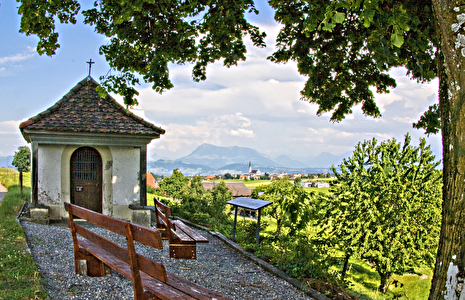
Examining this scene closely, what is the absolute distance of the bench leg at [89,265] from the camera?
5.18m

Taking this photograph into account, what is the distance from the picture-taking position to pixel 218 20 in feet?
23.7

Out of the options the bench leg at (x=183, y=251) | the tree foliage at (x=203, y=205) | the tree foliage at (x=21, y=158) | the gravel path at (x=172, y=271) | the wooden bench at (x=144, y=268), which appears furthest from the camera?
the tree foliage at (x=21, y=158)

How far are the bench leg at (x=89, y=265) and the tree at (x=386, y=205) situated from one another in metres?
8.36

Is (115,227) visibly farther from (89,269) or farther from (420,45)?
(420,45)

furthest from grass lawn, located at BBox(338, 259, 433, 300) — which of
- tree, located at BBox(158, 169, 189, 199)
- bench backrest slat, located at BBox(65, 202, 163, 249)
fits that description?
tree, located at BBox(158, 169, 189, 199)

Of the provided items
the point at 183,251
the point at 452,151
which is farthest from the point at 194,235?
the point at 452,151

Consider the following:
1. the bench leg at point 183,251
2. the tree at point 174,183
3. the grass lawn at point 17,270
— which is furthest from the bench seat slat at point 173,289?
the tree at point 174,183

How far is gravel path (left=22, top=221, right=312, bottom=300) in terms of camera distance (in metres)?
4.71

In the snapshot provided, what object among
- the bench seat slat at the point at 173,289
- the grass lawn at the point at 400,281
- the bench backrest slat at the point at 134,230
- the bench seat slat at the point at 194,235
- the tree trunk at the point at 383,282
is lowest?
the grass lawn at the point at 400,281

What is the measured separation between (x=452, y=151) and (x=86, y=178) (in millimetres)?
10554

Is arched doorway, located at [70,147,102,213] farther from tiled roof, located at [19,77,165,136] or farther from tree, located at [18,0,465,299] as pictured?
tree, located at [18,0,465,299]

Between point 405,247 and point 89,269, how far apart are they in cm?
1077

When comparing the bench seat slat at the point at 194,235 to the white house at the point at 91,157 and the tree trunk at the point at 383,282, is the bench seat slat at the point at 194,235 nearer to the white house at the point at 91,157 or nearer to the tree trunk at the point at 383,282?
the white house at the point at 91,157

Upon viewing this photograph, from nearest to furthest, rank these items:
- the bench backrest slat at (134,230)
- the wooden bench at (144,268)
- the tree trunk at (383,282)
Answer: the bench backrest slat at (134,230) < the wooden bench at (144,268) < the tree trunk at (383,282)
